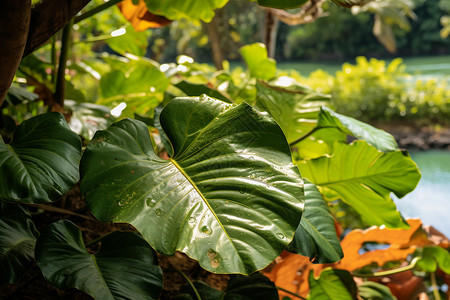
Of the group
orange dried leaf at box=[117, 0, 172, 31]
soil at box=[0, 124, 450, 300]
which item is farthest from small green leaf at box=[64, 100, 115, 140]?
orange dried leaf at box=[117, 0, 172, 31]

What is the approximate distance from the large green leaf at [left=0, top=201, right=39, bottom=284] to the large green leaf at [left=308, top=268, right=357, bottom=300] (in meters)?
0.59

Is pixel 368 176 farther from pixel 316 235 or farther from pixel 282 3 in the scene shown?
pixel 282 3

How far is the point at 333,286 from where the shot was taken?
0.84 metres

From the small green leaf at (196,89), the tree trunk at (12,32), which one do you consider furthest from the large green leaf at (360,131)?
the tree trunk at (12,32)

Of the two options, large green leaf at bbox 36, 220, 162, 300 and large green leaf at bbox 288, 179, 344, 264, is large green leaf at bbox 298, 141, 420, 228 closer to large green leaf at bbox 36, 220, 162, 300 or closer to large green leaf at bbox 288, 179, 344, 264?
large green leaf at bbox 288, 179, 344, 264

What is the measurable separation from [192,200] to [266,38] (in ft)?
4.64

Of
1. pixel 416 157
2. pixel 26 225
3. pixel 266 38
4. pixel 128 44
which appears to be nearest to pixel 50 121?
pixel 26 225

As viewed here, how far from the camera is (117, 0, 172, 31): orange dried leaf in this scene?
1110mm

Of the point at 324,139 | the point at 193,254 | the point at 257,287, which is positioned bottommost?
the point at 257,287

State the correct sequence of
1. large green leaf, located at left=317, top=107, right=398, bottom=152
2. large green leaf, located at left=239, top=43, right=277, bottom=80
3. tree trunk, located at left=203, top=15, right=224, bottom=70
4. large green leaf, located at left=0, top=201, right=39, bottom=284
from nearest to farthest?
large green leaf, located at left=0, top=201, right=39, bottom=284 < large green leaf, located at left=317, top=107, right=398, bottom=152 < large green leaf, located at left=239, top=43, right=277, bottom=80 < tree trunk, located at left=203, top=15, right=224, bottom=70

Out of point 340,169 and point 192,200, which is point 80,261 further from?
point 340,169

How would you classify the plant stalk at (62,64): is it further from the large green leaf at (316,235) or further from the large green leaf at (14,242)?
the large green leaf at (316,235)

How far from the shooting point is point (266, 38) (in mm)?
1786

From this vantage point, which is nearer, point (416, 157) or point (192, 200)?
point (192, 200)
